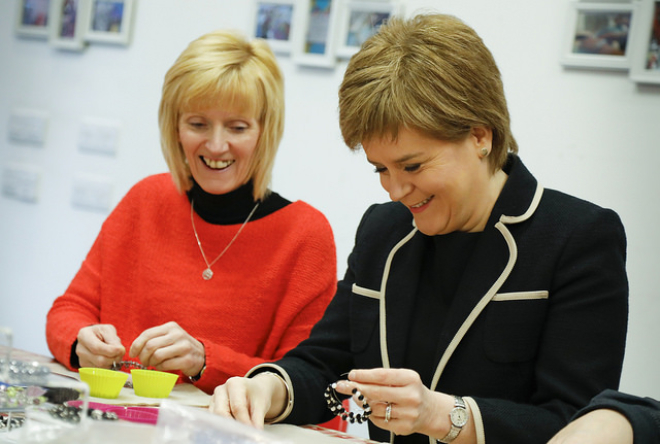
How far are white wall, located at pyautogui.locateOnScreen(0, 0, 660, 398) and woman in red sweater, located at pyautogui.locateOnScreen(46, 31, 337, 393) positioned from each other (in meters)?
0.68

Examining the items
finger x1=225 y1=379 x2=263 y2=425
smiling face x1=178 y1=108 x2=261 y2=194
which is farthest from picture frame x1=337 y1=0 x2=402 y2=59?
finger x1=225 y1=379 x2=263 y2=425

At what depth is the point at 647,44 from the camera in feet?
7.15

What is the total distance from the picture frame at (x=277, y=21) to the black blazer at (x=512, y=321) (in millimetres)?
1445

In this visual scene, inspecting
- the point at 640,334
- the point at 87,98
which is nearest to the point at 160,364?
the point at 640,334

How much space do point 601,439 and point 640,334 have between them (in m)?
1.31

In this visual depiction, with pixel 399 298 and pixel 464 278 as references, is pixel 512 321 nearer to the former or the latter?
pixel 464 278

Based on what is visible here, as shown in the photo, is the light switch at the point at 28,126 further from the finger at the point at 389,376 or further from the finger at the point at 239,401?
the finger at the point at 389,376

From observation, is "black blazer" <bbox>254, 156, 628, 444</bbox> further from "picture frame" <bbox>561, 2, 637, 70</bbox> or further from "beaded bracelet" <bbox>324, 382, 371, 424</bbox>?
"picture frame" <bbox>561, 2, 637, 70</bbox>

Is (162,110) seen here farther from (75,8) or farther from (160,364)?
(75,8)

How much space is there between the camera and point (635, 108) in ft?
7.28

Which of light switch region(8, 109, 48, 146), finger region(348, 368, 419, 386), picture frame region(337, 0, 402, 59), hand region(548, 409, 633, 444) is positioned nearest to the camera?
hand region(548, 409, 633, 444)

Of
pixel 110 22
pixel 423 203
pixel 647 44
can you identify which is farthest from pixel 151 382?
pixel 110 22

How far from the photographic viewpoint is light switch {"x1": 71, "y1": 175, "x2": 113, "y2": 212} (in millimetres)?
3262

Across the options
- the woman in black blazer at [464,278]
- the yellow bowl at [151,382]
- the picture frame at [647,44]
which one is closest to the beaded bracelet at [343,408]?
the woman in black blazer at [464,278]
